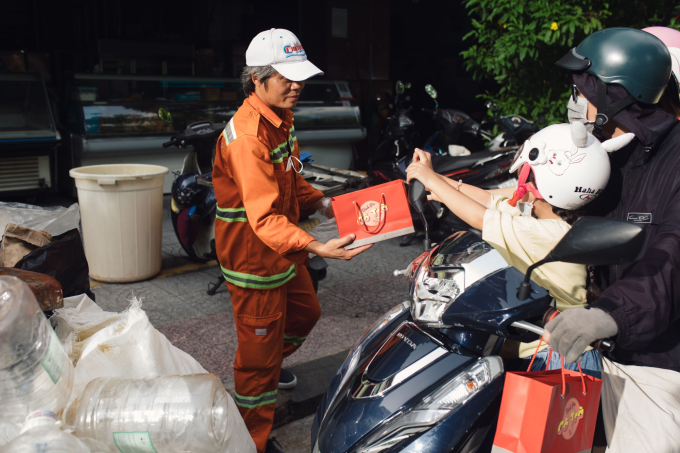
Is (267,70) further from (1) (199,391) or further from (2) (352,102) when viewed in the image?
(2) (352,102)

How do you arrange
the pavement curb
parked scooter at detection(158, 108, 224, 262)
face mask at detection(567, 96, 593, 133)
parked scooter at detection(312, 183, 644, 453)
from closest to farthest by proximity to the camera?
parked scooter at detection(312, 183, 644, 453)
face mask at detection(567, 96, 593, 133)
the pavement curb
parked scooter at detection(158, 108, 224, 262)

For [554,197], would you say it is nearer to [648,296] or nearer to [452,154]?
[648,296]

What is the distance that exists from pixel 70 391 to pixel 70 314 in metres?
0.59

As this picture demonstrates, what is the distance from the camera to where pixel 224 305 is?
4566 millimetres

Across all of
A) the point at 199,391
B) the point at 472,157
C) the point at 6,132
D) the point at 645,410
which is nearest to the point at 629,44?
the point at 645,410

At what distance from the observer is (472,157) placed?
18.6 feet

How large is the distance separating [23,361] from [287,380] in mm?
2030

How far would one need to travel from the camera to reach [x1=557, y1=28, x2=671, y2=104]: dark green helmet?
1.91 m

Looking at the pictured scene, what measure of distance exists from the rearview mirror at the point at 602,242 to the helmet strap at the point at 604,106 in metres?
0.68

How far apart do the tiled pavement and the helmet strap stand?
7.92 ft

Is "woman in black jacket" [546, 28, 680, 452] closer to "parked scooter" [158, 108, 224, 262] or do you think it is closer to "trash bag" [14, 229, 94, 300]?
"trash bag" [14, 229, 94, 300]

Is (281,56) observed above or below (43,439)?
above

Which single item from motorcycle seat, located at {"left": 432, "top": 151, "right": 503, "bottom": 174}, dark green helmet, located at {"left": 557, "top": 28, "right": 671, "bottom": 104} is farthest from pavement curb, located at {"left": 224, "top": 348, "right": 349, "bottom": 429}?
motorcycle seat, located at {"left": 432, "top": 151, "right": 503, "bottom": 174}

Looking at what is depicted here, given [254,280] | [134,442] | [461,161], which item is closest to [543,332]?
[134,442]
